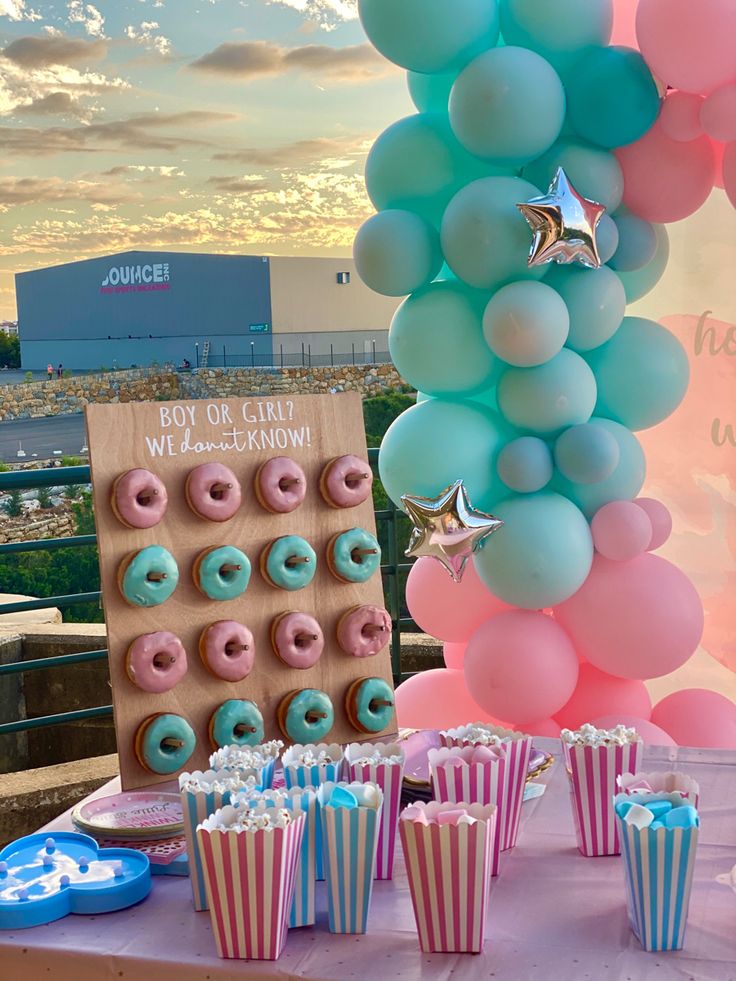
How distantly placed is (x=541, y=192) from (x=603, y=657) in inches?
35.2

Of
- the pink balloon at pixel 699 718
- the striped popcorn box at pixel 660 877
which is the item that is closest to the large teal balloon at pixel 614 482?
the pink balloon at pixel 699 718

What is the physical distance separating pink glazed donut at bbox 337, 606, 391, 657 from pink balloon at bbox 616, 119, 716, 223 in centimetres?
94

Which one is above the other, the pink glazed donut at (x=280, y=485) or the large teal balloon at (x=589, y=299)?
the large teal balloon at (x=589, y=299)

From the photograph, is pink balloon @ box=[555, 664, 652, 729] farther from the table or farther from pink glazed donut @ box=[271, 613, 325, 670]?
the table

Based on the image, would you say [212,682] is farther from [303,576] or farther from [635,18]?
[635,18]

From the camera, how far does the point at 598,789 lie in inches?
50.1

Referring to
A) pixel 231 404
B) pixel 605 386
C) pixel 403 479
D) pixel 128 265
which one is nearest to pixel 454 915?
pixel 231 404

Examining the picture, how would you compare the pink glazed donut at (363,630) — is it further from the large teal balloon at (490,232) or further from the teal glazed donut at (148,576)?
the large teal balloon at (490,232)

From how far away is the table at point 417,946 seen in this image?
3.35 feet

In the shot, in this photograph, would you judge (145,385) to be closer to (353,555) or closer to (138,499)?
(353,555)

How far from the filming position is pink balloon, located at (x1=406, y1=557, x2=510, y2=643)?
2262 millimetres

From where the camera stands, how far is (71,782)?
301 centimetres

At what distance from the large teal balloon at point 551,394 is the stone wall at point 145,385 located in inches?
448

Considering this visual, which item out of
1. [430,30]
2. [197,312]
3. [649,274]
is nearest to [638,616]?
[649,274]
